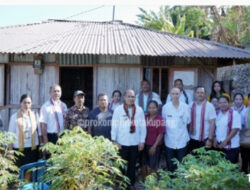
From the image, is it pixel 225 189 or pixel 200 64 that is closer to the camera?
pixel 225 189

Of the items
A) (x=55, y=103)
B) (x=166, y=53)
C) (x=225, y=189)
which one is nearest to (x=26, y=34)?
(x=55, y=103)

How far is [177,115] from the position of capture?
4855 millimetres

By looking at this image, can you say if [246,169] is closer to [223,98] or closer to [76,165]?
[223,98]

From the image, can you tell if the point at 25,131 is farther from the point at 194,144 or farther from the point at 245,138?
the point at 245,138

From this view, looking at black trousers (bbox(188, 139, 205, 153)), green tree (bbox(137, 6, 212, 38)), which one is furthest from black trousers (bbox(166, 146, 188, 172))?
green tree (bbox(137, 6, 212, 38))

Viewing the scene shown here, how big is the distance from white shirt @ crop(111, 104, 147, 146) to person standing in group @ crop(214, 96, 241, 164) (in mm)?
1416

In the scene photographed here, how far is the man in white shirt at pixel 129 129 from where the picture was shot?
15.2 feet

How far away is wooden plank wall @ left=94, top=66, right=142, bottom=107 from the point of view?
6.80 meters

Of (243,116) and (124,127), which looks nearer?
(124,127)

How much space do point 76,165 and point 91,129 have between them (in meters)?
1.98

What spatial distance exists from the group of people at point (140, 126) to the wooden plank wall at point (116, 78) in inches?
71.2

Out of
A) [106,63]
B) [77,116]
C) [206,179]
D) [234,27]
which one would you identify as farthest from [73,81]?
[234,27]

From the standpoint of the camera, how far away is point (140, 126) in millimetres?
4707

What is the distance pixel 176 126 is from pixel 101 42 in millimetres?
3025
